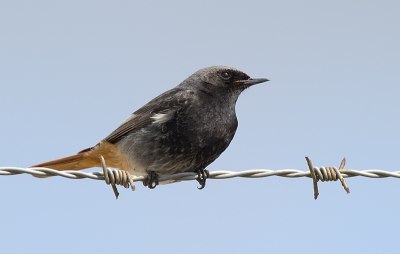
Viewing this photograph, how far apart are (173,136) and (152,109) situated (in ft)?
2.15

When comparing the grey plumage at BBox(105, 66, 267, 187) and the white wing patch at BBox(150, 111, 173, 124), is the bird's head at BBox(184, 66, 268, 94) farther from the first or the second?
the white wing patch at BBox(150, 111, 173, 124)

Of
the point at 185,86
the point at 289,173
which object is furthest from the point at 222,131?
the point at 289,173

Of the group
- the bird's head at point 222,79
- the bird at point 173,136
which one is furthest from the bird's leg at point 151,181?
the bird's head at point 222,79

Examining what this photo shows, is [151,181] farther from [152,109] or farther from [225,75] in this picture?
[225,75]

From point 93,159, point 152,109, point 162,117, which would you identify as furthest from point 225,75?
point 93,159

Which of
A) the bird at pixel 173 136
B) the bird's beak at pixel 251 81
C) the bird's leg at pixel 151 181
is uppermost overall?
the bird's beak at pixel 251 81

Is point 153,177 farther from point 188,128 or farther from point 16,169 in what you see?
point 16,169

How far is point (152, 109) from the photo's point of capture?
6.79 m

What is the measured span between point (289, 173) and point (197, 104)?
2290 millimetres

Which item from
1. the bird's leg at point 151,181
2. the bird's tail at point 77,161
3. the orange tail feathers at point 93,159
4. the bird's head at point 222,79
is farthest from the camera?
the bird's head at point 222,79

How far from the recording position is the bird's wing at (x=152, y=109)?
657cm

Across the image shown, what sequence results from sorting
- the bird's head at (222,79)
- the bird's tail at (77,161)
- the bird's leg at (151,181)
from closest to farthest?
1. the bird's leg at (151,181)
2. the bird's tail at (77,161)
3. the bird's head at (222,79)

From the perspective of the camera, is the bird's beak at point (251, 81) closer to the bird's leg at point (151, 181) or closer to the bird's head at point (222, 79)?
the bird's head at point (222, 79)

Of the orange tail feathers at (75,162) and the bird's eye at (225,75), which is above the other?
the bird's eye at (225,75)
